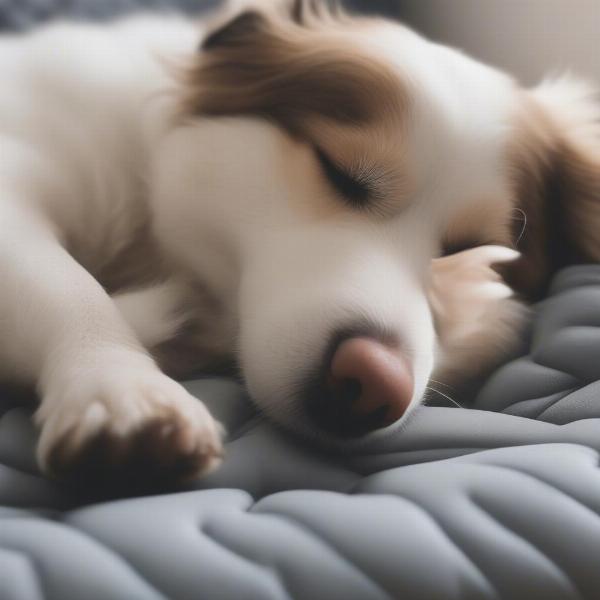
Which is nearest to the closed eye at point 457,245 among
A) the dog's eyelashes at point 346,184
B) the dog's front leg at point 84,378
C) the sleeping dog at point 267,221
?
the sleeping dog at point 267,221

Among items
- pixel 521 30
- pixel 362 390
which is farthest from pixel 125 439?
pixel 521 30

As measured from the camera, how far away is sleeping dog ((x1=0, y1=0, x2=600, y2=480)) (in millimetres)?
688

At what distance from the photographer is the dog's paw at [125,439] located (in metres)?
0.55

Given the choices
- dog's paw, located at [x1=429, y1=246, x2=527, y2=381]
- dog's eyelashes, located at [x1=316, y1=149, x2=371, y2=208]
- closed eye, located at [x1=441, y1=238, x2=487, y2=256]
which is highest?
dog's eyelashes, located at [x1=316, y1=149, x2=371, y2=208]

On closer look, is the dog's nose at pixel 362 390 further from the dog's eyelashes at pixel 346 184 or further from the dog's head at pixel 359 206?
the dog's eyelashes at pixel 346 184

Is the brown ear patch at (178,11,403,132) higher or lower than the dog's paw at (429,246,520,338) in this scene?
higher

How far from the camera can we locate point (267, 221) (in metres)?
0.91

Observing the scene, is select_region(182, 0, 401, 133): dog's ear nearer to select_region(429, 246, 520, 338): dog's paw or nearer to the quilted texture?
select_region(429, 246, 520, 338): dog's paw

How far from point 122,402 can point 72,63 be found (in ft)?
2.41

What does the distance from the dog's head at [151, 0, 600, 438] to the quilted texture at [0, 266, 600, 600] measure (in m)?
0.08

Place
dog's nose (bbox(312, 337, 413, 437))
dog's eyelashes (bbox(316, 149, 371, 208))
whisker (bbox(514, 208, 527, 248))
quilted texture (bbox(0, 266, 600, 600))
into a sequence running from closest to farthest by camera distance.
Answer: quilted texture (bbox(0, 266, 600, 600)) → dog's nose (bbox(312, 337, 413, 437)) → dog's eyelashes (bbox(316, 149, 371, 208)) → whisker (bbox(514, 208, 527, 248))

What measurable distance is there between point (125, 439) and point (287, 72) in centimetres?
62

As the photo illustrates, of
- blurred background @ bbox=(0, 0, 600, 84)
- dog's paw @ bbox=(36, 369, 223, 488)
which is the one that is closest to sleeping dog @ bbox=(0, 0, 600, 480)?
dog's paw @ bbox=(36, 369, 223, 488)

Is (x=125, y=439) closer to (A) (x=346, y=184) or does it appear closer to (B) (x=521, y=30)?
(A) (x=346, y=184)
